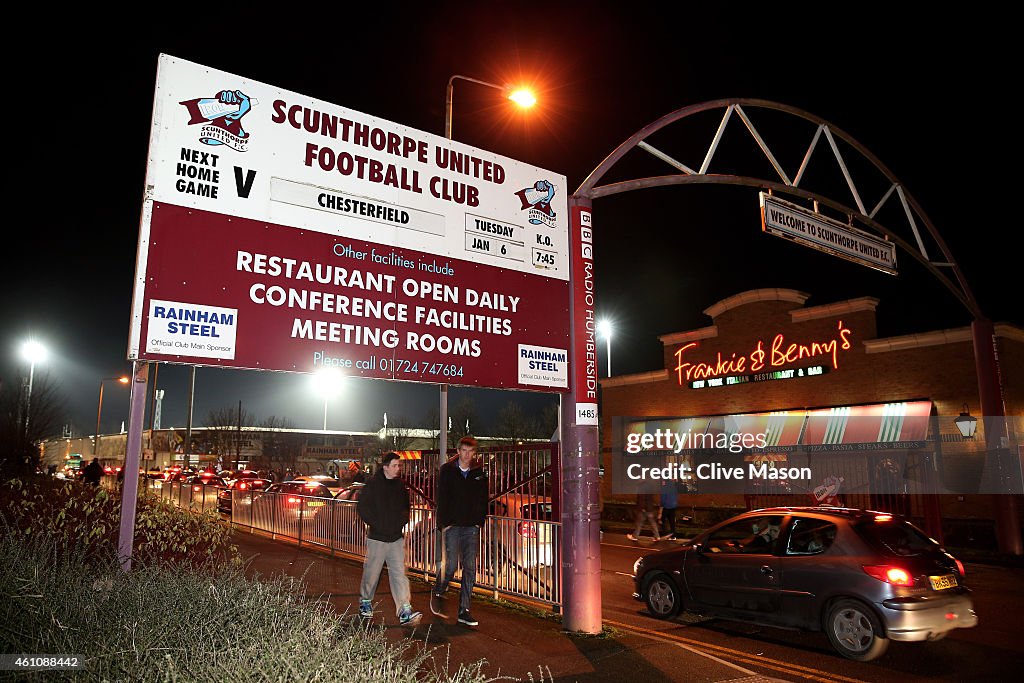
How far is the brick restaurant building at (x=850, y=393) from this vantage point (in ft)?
61.5

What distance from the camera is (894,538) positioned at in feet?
24.7

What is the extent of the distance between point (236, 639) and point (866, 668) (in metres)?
5.88

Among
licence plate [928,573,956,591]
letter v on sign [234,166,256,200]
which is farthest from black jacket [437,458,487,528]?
licence plate [928,573,956,591]

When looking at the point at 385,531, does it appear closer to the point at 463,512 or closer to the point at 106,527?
the point at 463,512

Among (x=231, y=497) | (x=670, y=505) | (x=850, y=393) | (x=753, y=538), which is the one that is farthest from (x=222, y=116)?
(x=850, y=393)


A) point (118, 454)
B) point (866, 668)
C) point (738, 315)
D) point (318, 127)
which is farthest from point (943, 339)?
point (118, 454)

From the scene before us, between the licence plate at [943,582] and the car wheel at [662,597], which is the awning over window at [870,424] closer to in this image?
the car wheel at [662,597]

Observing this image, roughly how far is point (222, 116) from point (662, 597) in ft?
24.7

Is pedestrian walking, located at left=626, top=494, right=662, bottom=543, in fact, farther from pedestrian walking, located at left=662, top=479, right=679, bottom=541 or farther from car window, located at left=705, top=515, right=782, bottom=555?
car window, located at left=705, top=515, right=782, bottom=555

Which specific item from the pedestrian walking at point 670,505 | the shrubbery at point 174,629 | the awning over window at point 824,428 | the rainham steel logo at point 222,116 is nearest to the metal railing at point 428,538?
the shrubbery at point 174,629

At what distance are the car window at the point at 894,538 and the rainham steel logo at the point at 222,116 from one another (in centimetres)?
731

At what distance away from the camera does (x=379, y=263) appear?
753cm

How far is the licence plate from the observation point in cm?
715

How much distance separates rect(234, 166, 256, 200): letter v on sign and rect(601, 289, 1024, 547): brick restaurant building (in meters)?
15.0
